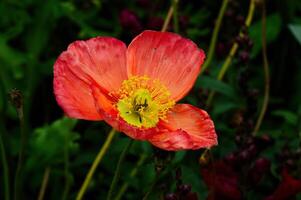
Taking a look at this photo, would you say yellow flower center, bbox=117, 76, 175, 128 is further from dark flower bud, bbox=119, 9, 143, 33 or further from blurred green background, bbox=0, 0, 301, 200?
dark flower bud, bbox=119, 9, 143, 33

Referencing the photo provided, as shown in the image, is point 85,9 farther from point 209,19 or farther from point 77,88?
point 77,88

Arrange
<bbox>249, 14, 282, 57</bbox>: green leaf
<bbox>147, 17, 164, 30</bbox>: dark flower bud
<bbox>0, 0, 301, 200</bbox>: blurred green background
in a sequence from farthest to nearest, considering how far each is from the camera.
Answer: <bbox>249, 14, 282, 57</bbox>: green leaf < <bbox>147, 17, 164, 30</bbox>: dark flower bud < <bbox>0, 0, 301, 200</bbox>: blurred green background

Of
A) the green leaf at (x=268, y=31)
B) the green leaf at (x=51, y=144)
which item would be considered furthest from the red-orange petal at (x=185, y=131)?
the green leaf at (x=268, y=31)

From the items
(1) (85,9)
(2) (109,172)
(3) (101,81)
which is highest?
(3) (101,81)

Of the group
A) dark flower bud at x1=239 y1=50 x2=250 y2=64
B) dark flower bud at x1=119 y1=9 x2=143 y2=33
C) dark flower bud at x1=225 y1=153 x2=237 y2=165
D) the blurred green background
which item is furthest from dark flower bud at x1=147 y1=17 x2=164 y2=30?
dark flower bud at x1=225 y1=153 x2=237 y2=165

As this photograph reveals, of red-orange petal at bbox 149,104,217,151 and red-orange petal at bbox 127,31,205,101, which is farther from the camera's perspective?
red-orange petal at bbox 127,31,205,101

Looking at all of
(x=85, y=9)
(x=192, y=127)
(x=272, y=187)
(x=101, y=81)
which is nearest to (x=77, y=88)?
(x=101, y=81)

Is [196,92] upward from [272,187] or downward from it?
upward
